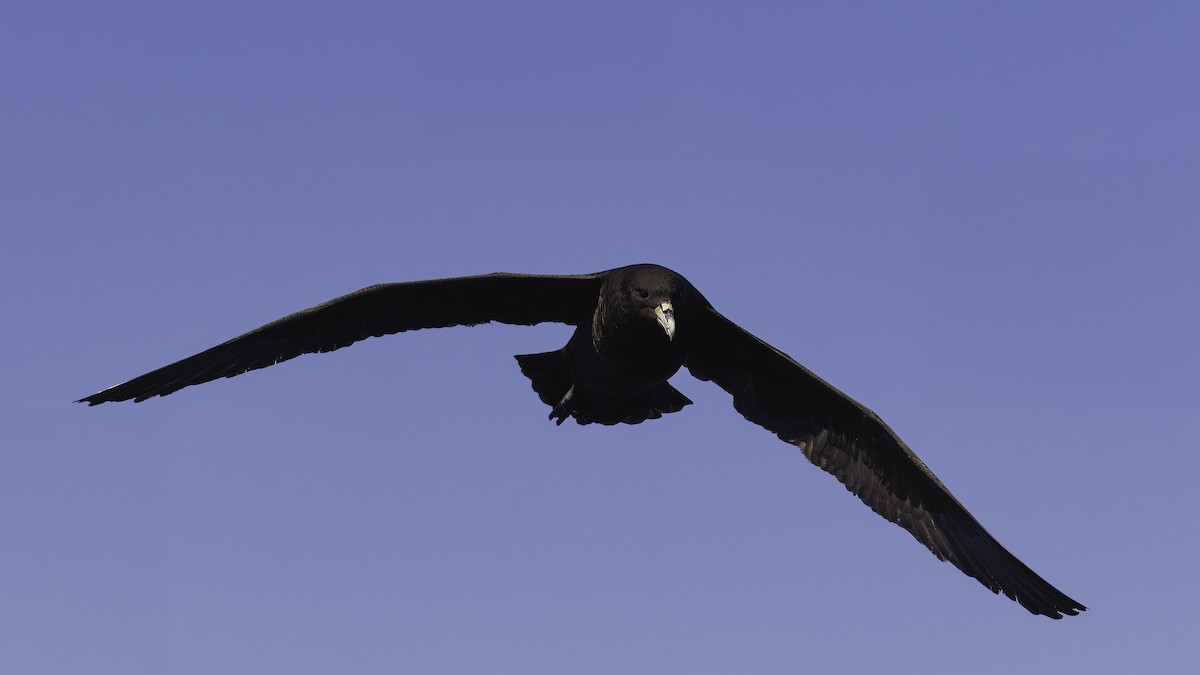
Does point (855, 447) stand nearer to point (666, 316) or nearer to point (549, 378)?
point (549, 378)

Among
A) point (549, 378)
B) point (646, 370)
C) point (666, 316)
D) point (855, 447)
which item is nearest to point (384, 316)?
point (549, 378)

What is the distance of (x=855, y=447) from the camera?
13.2m

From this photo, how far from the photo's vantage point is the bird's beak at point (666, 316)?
11.0 m

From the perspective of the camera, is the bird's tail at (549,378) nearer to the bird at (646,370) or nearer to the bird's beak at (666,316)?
the bird at (646,370)

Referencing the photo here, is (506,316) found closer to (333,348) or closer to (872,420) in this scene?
(333,348)

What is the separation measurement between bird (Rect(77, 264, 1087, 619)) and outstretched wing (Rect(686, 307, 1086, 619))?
11 millimetres

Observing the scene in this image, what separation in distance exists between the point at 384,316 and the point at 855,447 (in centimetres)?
442

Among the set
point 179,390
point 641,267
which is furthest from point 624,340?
point 179,390

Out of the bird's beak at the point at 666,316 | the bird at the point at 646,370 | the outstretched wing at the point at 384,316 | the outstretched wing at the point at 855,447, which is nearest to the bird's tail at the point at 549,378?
the bird at the point at 646,370

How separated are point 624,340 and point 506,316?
64.7 inches

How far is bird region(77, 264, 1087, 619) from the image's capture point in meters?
11.7

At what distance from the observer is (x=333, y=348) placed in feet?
40.7

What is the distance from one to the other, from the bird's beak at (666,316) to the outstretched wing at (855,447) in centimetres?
142

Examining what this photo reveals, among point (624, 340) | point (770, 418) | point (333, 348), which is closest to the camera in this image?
point (624, 340)
